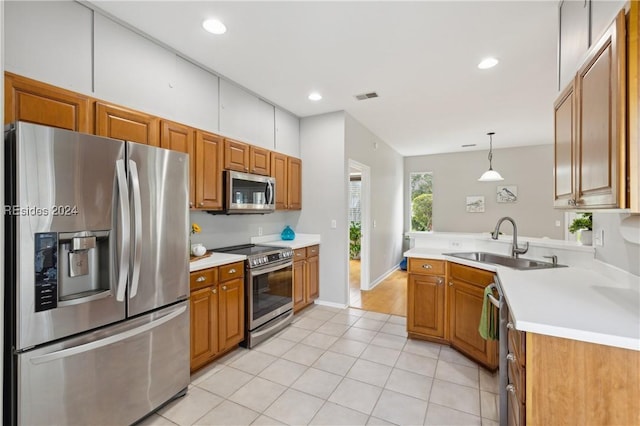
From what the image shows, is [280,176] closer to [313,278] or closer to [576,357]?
[313,278]

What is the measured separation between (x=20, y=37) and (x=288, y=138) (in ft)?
9.25

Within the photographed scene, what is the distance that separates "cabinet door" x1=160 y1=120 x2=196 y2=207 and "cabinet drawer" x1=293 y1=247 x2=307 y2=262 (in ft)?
4.81

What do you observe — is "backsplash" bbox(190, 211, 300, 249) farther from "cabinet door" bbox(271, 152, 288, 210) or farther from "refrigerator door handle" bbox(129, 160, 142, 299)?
"refrigerator door handle" bbox(129, 160, 142, 299)

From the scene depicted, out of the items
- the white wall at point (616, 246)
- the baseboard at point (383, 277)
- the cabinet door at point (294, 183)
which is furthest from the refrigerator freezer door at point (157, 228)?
the baseboard at point (383, 277)

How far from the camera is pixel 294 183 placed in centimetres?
420

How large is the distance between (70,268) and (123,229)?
0.31 m

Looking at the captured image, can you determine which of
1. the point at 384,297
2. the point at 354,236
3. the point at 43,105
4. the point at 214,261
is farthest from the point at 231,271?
the point at 354,236

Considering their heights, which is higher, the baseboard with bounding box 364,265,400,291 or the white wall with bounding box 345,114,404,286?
the white wall with bounding box 345,114,404,286

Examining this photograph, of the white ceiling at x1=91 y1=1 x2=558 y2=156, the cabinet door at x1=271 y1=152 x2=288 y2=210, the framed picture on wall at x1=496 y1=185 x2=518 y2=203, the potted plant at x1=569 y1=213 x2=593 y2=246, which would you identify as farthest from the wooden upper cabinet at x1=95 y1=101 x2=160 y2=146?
the framed picture on wall at x1=496 y1=185 x2=518 y2=203

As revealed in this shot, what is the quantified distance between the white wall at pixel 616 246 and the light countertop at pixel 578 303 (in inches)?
2.0

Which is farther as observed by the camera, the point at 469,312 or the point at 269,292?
the point at 269,292

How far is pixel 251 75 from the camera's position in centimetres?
307

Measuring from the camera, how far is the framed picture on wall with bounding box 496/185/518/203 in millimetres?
6441

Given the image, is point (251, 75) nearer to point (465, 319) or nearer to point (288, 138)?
point (288, 138)
